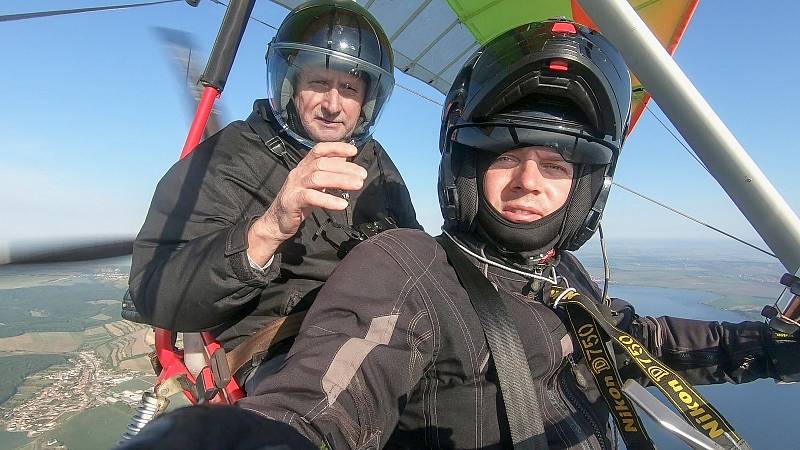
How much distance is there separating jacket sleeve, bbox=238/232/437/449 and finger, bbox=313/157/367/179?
0.19m

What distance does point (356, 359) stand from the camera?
0.84 metres

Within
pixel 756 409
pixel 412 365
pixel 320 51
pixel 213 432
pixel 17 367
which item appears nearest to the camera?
pixel 213 432

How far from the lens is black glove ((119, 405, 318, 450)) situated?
391 millimetres

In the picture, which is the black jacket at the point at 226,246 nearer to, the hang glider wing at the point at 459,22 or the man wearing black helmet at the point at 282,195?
the man wearing black helmet at the point at 282,195

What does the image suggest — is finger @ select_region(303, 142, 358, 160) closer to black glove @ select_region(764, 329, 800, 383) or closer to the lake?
black glove @ select_region(764, 329, 800, 383)

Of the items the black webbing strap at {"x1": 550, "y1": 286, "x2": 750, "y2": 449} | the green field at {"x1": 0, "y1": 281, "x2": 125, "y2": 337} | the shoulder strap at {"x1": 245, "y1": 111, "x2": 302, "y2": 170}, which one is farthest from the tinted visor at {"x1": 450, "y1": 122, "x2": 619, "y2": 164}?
the green field at {"x1": 0, "y1": 281, "x2": 125, "y2": 337}

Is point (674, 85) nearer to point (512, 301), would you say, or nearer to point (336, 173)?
point (512, 301)

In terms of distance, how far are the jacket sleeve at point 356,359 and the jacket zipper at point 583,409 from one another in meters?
0.43

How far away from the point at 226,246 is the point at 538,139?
91 cm

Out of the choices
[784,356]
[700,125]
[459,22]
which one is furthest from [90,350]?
[700,125]

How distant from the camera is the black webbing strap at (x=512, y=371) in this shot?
95 cm

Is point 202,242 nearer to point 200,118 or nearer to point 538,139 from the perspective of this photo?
point 200,118

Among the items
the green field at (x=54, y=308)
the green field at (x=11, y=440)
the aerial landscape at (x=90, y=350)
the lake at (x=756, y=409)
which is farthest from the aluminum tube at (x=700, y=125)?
the green field at (x=54, y=308)

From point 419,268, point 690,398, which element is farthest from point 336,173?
point 690,398
